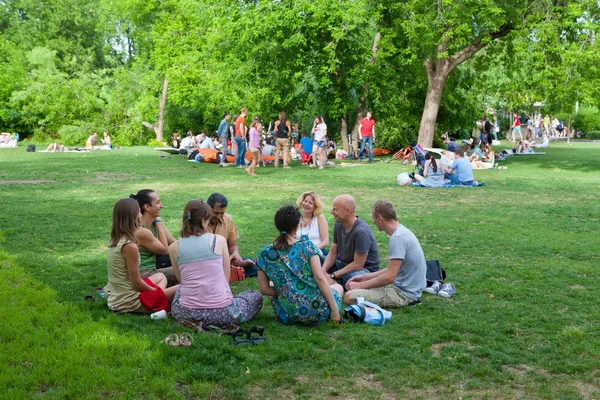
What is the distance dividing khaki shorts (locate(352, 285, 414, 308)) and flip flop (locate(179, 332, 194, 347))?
69.2 inches

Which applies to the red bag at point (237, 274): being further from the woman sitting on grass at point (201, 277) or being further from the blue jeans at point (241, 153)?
the blue jeans at point (241, 153)

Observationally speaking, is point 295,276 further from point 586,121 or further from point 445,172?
point 586,121

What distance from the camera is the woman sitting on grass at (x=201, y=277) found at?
19.0 ft

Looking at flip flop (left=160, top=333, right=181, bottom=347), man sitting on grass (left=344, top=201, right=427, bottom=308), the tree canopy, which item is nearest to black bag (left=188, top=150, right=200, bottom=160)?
the tree canopy

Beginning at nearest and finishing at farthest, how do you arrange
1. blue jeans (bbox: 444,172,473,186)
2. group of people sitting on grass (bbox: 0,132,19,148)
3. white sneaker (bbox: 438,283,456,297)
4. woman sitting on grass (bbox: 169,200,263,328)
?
woman sitting on grass (bbox: 169,200,263,328) < white sneaker (bbox: 438,283,456,297) < blue jeans (bbox: 444,172,473,186) < group of people sitting on grass (bbox: 0,132,19,148)

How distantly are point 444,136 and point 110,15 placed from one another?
1343 inches

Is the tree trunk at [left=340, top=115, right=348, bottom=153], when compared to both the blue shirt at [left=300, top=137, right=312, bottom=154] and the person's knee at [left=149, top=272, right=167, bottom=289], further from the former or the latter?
the person's knee at [left=149, top=272, right=167, bottom=289]

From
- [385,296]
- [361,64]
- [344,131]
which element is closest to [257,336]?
[385,296]

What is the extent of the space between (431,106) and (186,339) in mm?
22986

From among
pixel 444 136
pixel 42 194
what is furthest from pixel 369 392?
pixel 444 136

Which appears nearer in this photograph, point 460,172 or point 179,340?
point 179,340

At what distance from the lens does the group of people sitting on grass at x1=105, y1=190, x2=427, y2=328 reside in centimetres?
584

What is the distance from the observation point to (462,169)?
17.2 m

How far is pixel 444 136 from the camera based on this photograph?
116 ft
